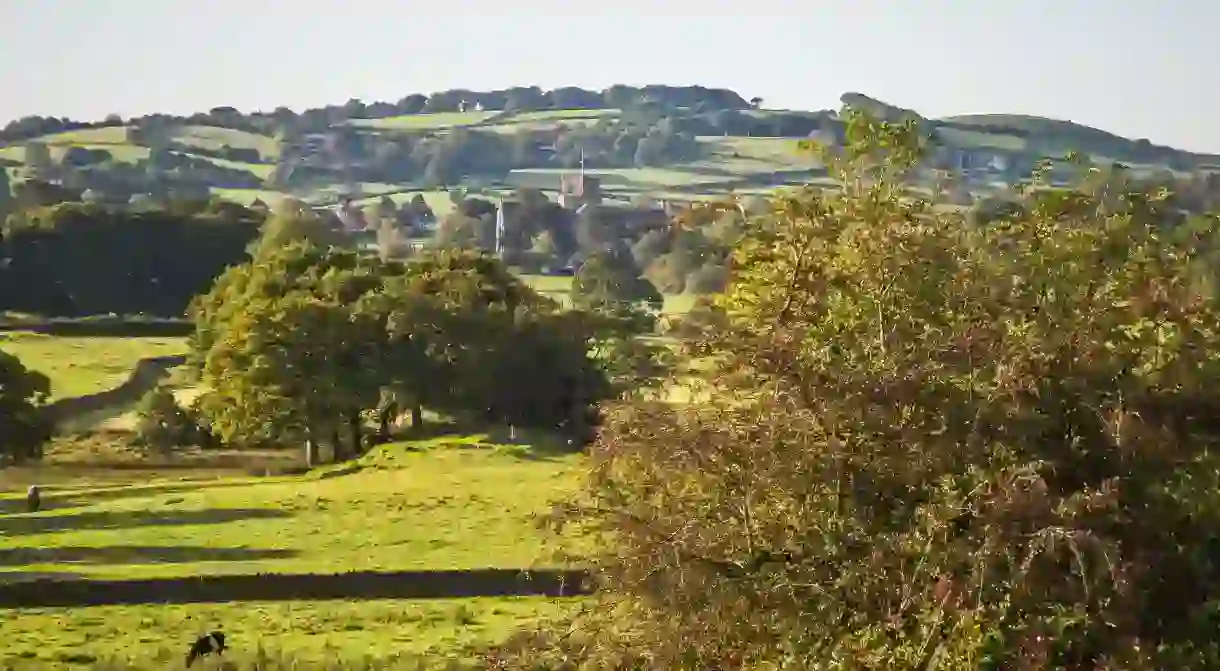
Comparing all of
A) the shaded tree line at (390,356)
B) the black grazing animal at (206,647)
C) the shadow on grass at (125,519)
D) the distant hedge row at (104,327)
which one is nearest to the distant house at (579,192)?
the distant hedge row at (104,327)

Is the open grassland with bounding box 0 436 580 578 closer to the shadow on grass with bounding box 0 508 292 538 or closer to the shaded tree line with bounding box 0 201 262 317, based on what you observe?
the shadow on grass with bounding box 0 508 292 538

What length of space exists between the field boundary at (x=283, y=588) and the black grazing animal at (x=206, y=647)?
6191mm

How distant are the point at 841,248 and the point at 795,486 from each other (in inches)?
83.8

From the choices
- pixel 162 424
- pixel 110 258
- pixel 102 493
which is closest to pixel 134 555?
pixel 102 493

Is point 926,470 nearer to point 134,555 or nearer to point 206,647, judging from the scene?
point 206,647

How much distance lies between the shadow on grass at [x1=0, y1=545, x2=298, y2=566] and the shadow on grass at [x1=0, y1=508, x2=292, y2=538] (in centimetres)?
313

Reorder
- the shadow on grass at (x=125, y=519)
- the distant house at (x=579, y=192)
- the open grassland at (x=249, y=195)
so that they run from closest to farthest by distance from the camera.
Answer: the shadow on grass at (x=125, y=519)
the open grassland at (x=249, y=195)
the distant house at (x=579, y=192)

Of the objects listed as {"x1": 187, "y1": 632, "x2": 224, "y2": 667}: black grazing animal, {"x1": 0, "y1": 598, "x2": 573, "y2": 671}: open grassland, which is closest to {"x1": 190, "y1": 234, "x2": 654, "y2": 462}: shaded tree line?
{"x1": 0, "y1": 598, "x2": 573, "y2": 671}: open grassland

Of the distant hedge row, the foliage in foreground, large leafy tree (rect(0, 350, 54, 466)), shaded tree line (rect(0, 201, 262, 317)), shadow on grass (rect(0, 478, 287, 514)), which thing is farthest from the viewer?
shaded tree line (rect(0, 201, 262, 317))

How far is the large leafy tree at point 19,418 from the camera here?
155 ft

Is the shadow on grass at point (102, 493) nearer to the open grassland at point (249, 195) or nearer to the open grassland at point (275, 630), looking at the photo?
the open grassland at point (275, 630)

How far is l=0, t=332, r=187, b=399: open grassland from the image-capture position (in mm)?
62094

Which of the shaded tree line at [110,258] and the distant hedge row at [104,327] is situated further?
the shaded tree line at [110,258]

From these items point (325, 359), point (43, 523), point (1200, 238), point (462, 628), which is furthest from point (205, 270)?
point (1200, 238)
